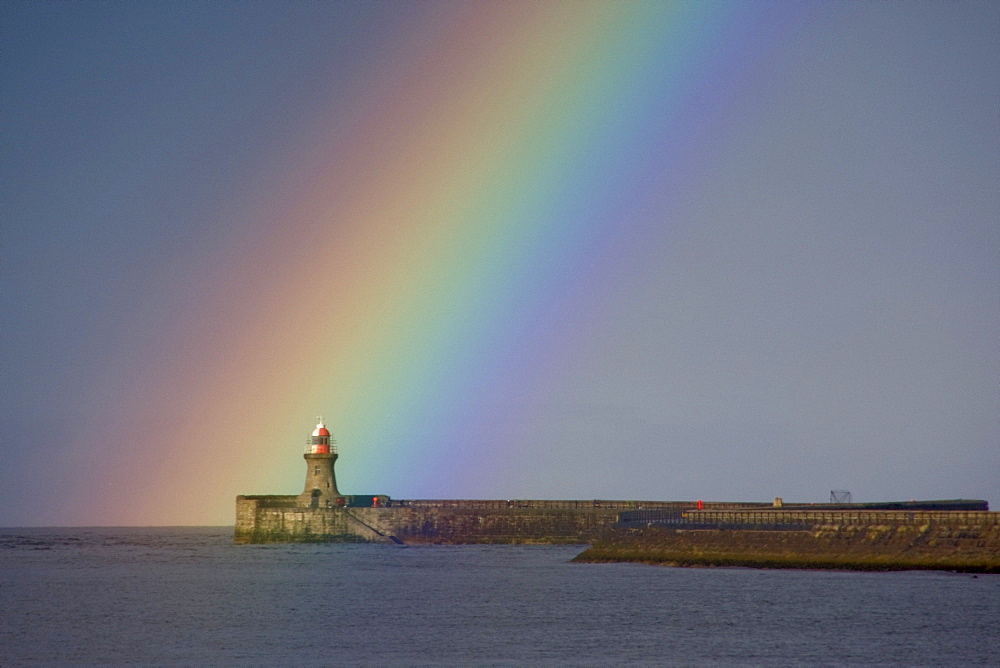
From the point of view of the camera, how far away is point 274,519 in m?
102

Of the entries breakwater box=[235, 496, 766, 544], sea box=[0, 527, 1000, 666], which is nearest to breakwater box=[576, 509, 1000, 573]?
sea box=[0, 527, 1000, 666]

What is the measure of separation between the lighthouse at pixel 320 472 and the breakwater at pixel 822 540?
28.6 m

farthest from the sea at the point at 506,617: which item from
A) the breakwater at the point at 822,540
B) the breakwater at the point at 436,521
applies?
the breakwater at the point at 436,521

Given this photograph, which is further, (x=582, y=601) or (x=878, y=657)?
(x=582, y=601)

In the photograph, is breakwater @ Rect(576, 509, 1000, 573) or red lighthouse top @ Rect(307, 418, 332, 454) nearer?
breakwater @ Rect(576, 509, 1000, 573)

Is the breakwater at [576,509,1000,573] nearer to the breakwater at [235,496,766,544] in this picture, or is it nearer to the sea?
the sea

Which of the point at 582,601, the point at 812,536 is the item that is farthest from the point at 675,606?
the point at 812,536

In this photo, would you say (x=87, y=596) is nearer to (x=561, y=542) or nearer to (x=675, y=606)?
(x=675, y=606)

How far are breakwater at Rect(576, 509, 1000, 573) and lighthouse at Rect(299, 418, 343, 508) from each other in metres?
28.6

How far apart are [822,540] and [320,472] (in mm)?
44431

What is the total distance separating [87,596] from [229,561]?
30592mm

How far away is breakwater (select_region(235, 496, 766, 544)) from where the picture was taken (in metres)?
99.0

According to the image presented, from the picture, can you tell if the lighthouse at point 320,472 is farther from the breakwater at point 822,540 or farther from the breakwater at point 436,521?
the breakwater at point 822,540

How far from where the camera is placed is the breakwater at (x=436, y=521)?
325 feet
